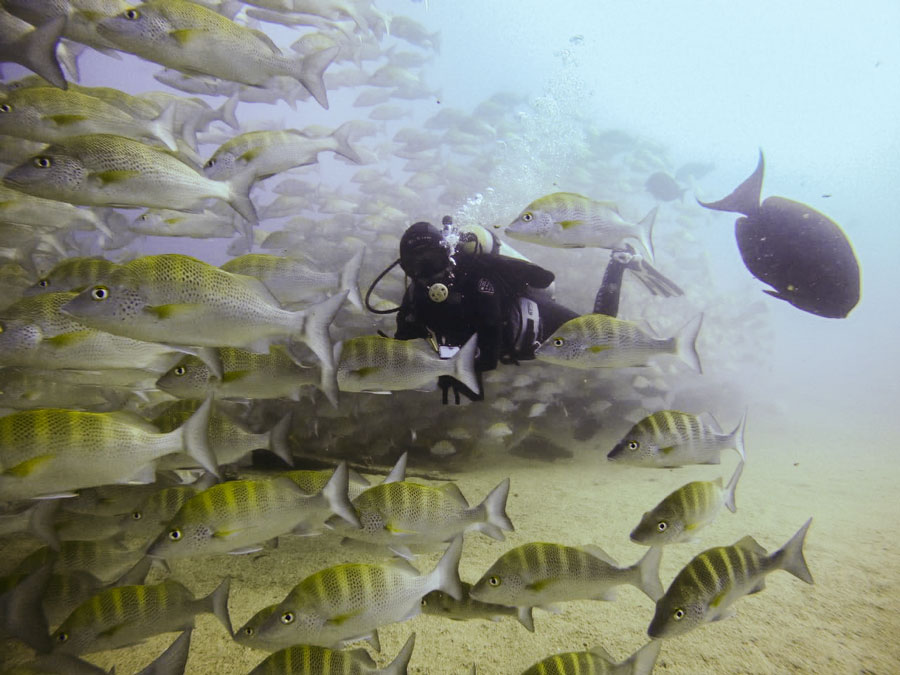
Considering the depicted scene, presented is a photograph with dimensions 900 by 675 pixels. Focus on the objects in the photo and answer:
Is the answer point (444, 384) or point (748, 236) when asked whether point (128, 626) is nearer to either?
point (444, 384)

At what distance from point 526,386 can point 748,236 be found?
4.28m

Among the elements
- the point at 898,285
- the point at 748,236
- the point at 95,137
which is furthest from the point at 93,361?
the point at 898,285

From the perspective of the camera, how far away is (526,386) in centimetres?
724

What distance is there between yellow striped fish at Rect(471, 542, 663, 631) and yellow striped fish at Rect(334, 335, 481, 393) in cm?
109

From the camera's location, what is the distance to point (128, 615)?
7.26ft

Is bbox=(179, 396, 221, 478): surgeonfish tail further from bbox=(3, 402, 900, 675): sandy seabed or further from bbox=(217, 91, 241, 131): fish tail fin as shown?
bbox=(217, 91, 241, 131): fish tail fin

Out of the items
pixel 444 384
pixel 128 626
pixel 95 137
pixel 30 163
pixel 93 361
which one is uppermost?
pixel 95 137

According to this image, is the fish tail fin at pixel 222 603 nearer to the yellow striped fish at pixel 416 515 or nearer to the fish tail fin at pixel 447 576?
the yellow striped fish at pixel 416 515

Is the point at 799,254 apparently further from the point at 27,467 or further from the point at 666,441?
the point at 27,467

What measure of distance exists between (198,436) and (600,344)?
240cm

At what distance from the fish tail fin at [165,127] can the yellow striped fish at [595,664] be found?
153 inches

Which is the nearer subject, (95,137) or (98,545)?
(95,137)

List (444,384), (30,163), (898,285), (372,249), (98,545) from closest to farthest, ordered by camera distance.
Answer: (30,163) < (98,545) < (444,384) < (372,249) < (898,285)

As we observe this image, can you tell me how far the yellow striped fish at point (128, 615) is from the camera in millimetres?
2184
